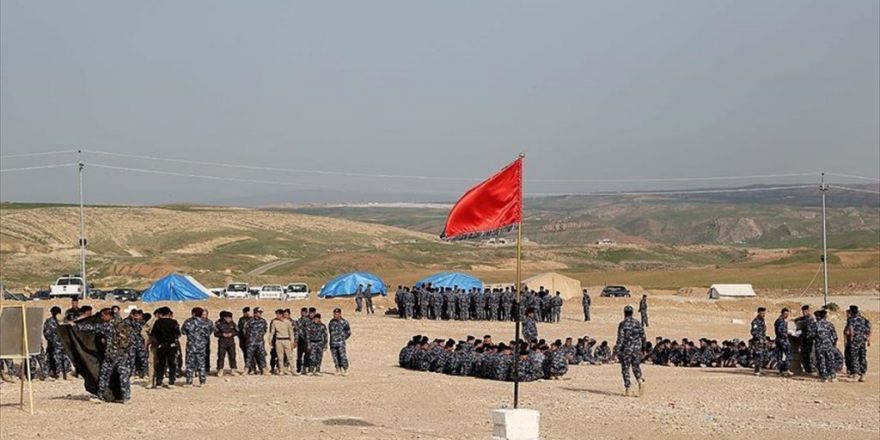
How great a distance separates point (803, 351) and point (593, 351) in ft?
20.3

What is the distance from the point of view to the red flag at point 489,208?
17.6 m

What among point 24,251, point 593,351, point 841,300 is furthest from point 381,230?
point 593,351

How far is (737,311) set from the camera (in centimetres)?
5875

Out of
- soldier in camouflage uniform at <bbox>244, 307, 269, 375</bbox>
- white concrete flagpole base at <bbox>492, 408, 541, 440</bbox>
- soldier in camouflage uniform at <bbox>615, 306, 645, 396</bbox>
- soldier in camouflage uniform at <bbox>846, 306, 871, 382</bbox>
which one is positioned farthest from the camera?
soldier in camouflage uniform at <bbox>846, 306, 871, 382</bbox>

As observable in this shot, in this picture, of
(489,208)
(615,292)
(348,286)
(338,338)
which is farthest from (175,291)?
(489,208)

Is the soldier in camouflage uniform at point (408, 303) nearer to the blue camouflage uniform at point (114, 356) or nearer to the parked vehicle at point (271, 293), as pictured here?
the parked vehicle at point (271, 293)

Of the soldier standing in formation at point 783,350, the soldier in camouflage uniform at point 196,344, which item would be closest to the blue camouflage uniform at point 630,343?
the soldier standing in formation at point 783,350

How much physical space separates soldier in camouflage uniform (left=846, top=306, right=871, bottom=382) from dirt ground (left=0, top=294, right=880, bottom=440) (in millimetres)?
476

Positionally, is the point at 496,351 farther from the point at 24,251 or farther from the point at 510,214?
the point at 24,251

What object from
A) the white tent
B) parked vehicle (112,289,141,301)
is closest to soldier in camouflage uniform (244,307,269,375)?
parked vehicle (112,289,141,301)

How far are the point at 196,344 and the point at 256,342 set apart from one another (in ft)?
9.35

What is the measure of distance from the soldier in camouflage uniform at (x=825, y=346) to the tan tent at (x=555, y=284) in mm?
30505

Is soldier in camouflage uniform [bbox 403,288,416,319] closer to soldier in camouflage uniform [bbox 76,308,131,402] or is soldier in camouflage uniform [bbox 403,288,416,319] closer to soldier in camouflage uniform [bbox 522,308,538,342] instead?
soldier in camouflage uniform [bbox 522,308,538,342]

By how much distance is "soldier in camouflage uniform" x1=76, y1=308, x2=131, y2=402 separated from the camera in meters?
20.7
